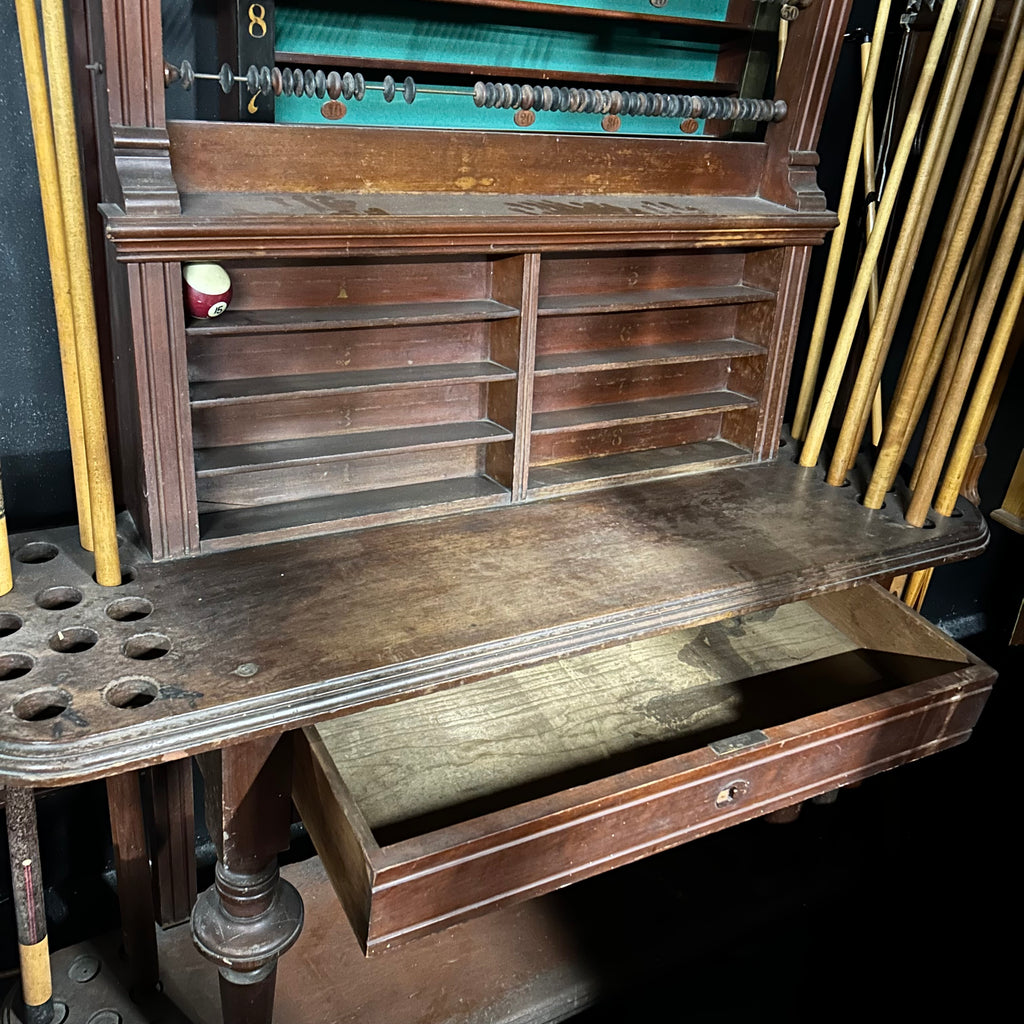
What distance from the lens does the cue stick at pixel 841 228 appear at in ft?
6.13

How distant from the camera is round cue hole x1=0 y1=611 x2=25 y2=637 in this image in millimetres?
1403

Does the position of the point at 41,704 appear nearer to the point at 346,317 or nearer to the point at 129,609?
the point at 129,609

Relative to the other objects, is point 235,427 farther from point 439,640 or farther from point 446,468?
point 439,640

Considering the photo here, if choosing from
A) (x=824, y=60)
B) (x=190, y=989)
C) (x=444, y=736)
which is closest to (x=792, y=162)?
(x=824, y=60)

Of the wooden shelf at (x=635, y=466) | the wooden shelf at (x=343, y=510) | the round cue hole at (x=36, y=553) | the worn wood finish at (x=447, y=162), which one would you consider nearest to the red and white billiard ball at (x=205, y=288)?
the worn wood finish at (x=447, y=162)

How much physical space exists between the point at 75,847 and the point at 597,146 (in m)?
1.80

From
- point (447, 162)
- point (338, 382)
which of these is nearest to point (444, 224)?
point (447, 162)

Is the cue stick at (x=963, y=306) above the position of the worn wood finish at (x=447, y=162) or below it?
below

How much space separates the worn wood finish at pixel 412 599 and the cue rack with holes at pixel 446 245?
0.09 metres

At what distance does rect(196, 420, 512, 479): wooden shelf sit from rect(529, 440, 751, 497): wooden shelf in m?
0.15

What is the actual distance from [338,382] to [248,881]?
0.78m

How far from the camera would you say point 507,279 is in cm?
173

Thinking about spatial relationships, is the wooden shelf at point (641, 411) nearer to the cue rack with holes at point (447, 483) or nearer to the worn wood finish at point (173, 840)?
the cue rack with holes at point (447, 483)

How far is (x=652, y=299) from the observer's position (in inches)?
73.2
